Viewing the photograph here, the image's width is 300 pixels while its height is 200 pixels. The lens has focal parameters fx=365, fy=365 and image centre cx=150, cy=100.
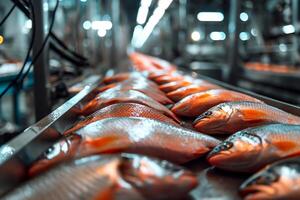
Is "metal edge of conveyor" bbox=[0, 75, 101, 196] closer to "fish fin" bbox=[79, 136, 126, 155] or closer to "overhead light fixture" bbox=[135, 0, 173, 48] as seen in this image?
"fish fin" bbox=[79, 136, 126, 155]

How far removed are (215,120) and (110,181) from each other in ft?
2.03

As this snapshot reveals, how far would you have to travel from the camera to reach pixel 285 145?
947mm

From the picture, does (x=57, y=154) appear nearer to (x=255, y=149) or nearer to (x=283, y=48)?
(x=255, y=149)

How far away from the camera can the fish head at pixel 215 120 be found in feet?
3.98

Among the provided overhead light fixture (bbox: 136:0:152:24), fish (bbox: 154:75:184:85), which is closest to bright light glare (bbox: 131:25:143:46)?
overhead light fixture (bbox: 136:0:152:24)

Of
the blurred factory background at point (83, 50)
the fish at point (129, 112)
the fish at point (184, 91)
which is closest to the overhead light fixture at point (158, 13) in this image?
the blurred factory background at point (83, 50)

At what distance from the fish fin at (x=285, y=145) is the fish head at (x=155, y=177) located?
31cm

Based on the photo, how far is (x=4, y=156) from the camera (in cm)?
82

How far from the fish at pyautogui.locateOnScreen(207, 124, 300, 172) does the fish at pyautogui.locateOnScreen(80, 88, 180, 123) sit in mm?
463

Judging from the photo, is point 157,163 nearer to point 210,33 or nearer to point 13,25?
point 13,25

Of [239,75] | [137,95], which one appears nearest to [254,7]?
[239,75]

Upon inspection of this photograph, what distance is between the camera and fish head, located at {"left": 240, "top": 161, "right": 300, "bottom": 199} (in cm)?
70

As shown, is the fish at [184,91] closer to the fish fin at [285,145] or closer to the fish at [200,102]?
the fish at [200,102]

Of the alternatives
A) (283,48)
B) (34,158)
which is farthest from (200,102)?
(283,48)
